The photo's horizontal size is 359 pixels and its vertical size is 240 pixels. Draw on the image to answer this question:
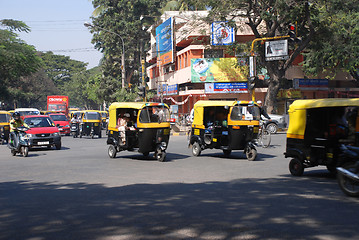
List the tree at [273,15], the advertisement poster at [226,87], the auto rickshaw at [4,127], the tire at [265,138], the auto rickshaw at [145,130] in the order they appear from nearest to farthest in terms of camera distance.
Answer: the auto rickshaw at [145,130]
the tire at [265,138]
the auto rickshaw at [4,127]
the tree at [273,15]
the advertisement poster at [226,87]

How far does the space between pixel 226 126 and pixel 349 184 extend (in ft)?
26.9

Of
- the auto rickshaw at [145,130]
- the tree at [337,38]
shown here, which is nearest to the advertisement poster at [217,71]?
the tree at [337,38]

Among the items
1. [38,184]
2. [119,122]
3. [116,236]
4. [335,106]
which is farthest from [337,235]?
[119,122]

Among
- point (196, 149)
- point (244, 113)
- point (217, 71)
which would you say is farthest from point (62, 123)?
point (244, 113)

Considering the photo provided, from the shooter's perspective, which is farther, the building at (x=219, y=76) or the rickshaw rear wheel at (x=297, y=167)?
the building at (x=219, y=76)

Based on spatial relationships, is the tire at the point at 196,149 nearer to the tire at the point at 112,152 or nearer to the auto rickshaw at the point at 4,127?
the tire at the point at 112,152

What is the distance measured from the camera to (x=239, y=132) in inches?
636

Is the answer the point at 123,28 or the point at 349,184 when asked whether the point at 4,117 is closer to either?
the point at 349,184

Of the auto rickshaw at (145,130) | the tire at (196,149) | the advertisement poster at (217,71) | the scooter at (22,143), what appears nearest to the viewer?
the auto rickshaw at (145,130)

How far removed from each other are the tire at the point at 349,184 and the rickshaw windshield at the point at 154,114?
325 inches

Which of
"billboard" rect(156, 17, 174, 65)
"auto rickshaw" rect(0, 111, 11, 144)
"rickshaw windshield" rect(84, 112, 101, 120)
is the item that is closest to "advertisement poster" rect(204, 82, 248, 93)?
"billboard" rect(156, 17, 174, 65)

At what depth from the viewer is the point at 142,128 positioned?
52.1ft

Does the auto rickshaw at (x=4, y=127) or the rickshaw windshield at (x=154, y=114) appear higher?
the rickshaw windshield at (x=154, y=114)

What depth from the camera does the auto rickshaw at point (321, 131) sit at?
10.4 meters
